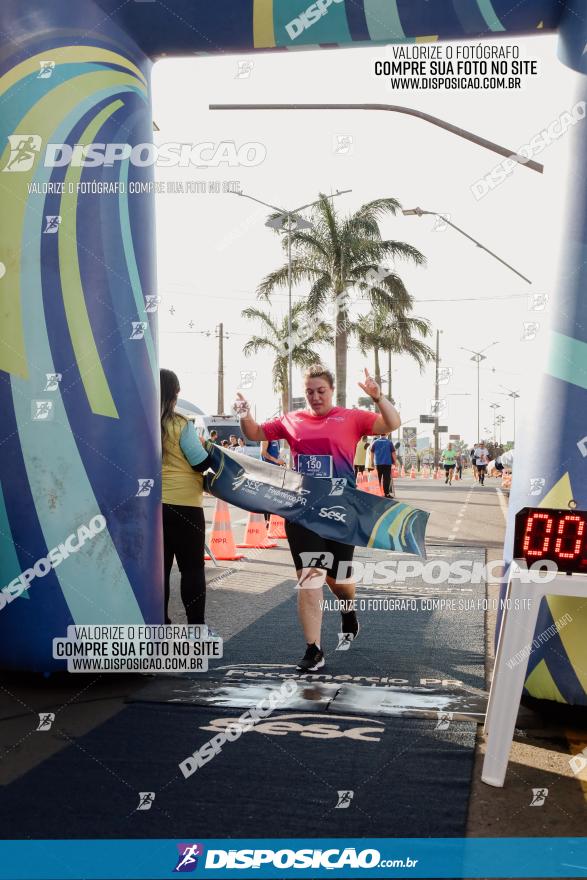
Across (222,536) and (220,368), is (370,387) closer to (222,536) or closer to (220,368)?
(222,536)

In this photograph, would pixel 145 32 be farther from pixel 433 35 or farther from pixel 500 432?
pixel 500 432

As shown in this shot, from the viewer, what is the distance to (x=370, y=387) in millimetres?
6070

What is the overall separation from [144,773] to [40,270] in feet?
10.8

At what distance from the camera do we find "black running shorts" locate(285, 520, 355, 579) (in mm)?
6520

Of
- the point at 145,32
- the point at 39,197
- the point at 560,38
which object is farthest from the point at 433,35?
the point at 39,197

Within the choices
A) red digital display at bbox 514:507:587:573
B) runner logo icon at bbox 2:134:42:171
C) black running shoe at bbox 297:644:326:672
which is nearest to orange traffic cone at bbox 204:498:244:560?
black running shoe at bbox 297:644:326:672

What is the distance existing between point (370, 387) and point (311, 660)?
1930mm

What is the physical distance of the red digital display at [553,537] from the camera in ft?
14.6

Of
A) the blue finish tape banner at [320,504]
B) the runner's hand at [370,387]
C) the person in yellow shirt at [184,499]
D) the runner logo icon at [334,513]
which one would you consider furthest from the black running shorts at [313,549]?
the runner's hand at [370,387]

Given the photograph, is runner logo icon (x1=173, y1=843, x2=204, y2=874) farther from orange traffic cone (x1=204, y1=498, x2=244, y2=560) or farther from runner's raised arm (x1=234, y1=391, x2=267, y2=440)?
orange traffic cone (x1=204, y1=498, x2=244, y2=560)

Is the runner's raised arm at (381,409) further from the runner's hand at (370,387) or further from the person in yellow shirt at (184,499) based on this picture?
the person in yellow shirt at (184,499)

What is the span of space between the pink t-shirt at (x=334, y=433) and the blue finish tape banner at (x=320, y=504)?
0.48 ft

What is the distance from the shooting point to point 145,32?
6266 millimetres

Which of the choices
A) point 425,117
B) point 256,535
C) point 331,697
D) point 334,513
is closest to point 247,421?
point 334,513
